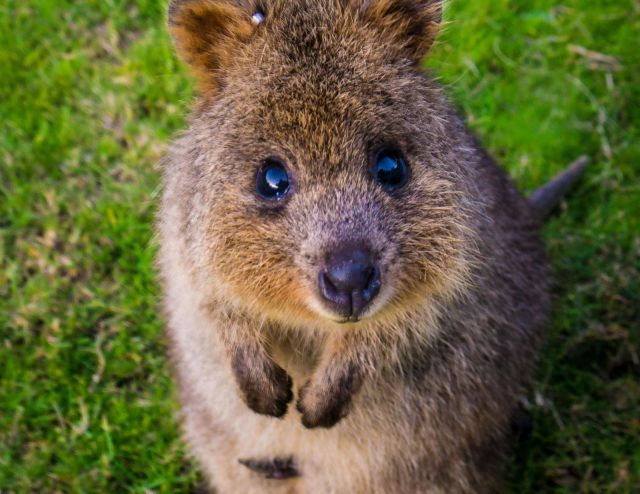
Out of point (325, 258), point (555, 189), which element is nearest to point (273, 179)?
point (325, 258)

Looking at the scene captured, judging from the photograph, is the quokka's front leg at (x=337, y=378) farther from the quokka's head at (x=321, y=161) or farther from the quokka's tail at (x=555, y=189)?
the quokka's tail at (x=555, y=189)

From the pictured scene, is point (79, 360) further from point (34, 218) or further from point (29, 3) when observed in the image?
point (29, 3)

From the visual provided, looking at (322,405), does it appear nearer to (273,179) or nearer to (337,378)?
(337,378)

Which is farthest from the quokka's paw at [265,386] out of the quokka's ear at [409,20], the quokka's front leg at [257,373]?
the quokka's ear at [409,20]

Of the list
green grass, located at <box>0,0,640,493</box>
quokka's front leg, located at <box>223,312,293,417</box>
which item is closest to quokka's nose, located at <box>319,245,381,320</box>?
quokka's front leg, located at <box>223,312,293,417</box>

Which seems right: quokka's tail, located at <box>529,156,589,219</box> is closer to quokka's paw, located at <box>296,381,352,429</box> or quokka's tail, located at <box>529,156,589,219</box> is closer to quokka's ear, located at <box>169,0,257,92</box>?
quokka's paw, located at <box>296,381,352,429</box>

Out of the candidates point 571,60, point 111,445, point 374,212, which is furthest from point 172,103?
point 374,212
